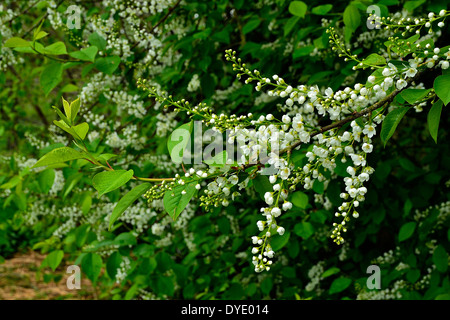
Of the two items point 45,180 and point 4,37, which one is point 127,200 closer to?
point 45,180

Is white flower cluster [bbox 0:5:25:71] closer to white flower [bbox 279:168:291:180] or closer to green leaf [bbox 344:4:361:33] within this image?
green leaf [bbox 344:4:361:33]

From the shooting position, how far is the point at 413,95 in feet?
3.75

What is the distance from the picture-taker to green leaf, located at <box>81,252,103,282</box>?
249cm

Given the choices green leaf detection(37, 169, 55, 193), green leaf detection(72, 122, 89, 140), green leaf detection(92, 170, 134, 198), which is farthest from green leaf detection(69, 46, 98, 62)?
green leaf detection(92, 170, 134, 198)

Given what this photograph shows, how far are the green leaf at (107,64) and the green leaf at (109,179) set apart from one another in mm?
1224

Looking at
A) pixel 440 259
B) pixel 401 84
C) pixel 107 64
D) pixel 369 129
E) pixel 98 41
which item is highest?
pixel 98 41

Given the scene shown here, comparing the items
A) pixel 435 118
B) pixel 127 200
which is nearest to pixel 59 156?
pixel 127 200

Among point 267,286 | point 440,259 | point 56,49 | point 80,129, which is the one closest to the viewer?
point 80,129

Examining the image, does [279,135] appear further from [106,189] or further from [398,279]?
[398,279]

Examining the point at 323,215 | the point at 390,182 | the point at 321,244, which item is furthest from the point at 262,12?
the point at 321,244

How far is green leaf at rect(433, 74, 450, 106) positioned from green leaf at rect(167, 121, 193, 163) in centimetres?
71

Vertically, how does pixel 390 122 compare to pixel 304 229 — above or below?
above

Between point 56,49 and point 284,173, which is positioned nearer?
point 284,173

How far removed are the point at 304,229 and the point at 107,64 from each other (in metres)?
1.50
